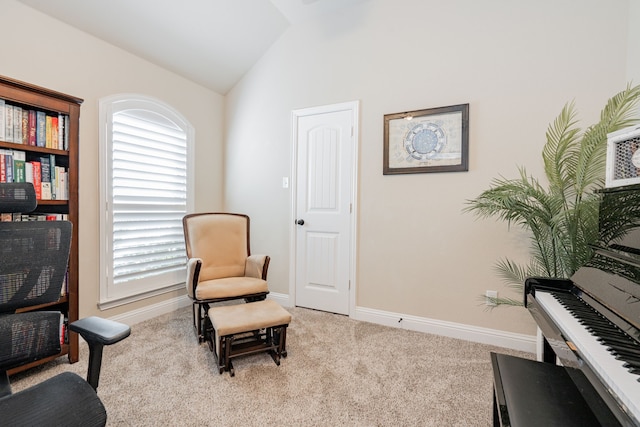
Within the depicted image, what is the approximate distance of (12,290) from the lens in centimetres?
107

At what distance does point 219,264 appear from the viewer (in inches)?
107

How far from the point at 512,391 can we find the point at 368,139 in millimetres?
2220

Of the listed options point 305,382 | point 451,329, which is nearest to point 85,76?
point 305,382

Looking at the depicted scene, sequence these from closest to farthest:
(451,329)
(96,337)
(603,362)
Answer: (603,362) → (96,337) → (451,329)

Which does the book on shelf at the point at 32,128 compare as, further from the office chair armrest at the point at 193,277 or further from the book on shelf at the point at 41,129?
the office chair armrest at the point at 193,277

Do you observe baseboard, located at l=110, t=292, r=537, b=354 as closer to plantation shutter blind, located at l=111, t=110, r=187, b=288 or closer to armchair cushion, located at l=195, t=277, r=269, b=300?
plantation shutter blind, located at l=111, t=110, r=187, b=288

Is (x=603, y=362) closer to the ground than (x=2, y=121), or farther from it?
closer to the ground

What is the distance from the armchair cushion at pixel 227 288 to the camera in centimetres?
227

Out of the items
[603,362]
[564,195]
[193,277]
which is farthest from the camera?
[193,277]

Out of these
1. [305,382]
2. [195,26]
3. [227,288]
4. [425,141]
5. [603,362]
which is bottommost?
[305,382]

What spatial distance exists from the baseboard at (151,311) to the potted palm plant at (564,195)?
9.74 feet

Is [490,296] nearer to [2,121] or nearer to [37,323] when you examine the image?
[37,323]

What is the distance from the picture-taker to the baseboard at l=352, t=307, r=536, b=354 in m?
2.22

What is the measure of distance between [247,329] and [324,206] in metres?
1.50
